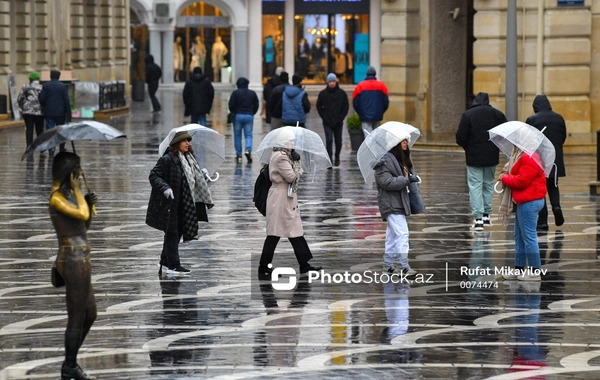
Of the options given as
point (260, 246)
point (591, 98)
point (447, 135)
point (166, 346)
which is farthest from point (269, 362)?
point (447, 135)

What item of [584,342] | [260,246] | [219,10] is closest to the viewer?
[584,342]

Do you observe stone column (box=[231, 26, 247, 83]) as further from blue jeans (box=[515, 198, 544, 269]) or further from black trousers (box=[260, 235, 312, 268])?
blue jeans (box=[515, 198, 544, 269])

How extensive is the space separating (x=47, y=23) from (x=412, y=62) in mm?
18099

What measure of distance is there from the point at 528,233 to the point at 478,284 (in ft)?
2.30

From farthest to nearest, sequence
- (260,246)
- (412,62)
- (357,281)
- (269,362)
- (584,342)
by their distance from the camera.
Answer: (412,62) < (260,246) < (357,281) < (584,342) < (269,362)

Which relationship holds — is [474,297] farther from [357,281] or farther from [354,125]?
[354,125]

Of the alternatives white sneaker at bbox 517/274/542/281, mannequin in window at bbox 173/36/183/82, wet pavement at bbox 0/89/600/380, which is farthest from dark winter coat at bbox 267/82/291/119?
mannequin in window at bbox 173/36/183/82

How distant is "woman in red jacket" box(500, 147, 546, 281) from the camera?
44.8 ft

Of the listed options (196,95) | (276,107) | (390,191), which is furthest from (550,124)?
(196,95)

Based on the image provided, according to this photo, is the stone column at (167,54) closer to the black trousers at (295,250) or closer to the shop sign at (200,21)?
the shop sign at (200,21)

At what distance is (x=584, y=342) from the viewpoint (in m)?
10.8

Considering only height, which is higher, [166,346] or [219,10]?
[219,10]

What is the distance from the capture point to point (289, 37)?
6894 cm

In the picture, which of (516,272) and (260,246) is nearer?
(516,272)
